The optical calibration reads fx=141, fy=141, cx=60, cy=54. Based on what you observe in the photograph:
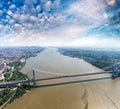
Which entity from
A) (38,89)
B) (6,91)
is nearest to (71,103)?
(38,89)

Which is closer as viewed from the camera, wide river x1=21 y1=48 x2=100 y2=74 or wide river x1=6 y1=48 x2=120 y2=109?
wide river x1=6 y1=48 x2=120 y2=109

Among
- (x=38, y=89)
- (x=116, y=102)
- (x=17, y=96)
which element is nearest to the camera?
(x=116, y=102)

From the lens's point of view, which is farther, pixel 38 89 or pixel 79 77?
pixel 79 77

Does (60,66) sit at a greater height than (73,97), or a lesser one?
greater

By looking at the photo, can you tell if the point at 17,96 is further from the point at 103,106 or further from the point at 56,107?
the point at 103,106

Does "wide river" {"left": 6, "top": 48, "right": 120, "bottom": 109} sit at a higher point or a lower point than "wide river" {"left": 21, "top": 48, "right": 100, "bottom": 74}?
lower

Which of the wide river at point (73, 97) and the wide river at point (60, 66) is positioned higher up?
the wide river at point (60, 66)

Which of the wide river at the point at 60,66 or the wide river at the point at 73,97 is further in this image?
the wide river at the point at 60,66

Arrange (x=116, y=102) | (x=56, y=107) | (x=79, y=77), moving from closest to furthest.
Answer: (x=56, y=107), (x=116, y=102), (x=79, y=77)

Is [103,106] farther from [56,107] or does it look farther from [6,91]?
[6,91]

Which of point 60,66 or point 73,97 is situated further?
point 60,66
